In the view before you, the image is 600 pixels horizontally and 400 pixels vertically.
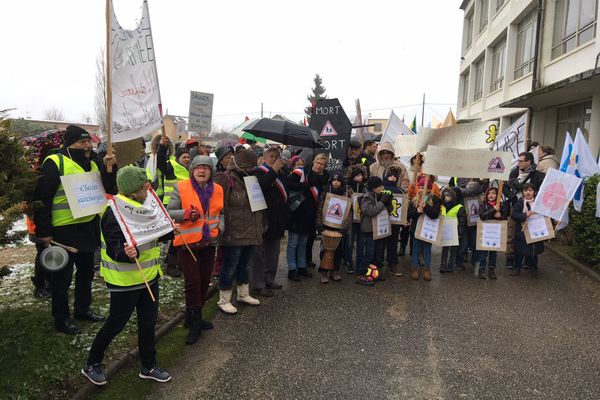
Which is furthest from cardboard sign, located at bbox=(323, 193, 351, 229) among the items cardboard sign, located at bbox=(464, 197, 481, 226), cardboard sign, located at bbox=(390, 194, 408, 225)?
cardboard sign, located at bbox=(464, 197, 481, 226)

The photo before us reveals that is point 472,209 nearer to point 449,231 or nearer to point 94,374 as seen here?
point 449,231

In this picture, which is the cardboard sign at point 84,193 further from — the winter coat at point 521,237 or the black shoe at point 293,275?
the winter coat at point 521,237

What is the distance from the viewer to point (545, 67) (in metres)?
14.4

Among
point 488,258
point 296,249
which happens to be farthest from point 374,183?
point 488,258

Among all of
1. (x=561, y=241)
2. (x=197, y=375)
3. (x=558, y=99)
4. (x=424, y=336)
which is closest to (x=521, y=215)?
(x=561, y=241)

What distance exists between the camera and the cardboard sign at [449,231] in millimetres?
6859

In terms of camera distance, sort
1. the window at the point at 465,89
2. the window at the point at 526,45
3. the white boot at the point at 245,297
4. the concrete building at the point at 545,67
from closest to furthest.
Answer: the white boot at the point at 245,297
the concrete building at the point at 545,67
the window at the point at 526,45
the window at the point at 465,89

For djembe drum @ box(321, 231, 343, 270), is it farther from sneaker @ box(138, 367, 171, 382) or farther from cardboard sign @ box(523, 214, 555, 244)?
sneaker @ box(138, 367, 171, 382)

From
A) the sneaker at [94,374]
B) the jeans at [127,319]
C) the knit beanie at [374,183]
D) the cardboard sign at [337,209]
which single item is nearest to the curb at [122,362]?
the sneaker at [94,374]

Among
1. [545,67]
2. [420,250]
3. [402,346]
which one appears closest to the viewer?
[402,346]

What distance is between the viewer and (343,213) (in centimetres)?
654

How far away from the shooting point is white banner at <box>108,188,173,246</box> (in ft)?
10.4

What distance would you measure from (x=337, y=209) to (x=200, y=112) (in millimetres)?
4630

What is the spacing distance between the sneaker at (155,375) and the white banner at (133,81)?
7.09 ft
